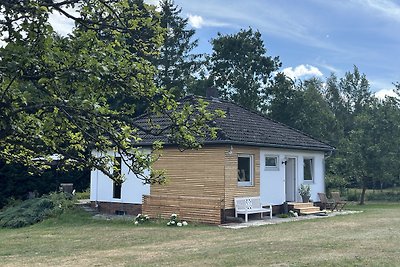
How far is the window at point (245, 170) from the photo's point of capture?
1834cm

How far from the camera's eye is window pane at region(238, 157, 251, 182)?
18.4 metres

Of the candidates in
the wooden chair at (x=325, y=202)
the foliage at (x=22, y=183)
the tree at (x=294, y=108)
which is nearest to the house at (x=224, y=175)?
the wooden chair at (x=325, y=202)

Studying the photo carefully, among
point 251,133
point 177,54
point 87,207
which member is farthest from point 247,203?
point 177,54

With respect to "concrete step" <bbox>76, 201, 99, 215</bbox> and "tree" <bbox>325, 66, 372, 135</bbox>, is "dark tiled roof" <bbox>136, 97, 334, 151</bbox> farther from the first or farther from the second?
"tree" <bbox>325, 66, 372, 135</bbox>

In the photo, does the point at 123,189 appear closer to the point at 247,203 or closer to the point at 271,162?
the point at 247,203

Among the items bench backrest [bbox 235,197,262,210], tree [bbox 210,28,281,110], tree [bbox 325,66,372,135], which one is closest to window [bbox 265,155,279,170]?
bench backrest [bbox 235,197,262,210]

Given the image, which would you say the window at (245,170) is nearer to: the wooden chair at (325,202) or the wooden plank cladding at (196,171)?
the wooden plank cladding at (196,171)

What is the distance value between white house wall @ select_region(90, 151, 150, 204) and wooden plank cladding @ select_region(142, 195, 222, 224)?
3.41 ft

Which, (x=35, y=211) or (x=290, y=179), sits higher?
(x=290, y=179)

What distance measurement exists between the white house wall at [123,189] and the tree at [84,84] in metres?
14.2

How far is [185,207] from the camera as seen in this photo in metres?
17.2

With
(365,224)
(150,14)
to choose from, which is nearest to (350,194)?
(365,224)

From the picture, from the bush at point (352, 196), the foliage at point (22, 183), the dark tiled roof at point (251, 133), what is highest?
the dark tiled roof at point (251, 133)

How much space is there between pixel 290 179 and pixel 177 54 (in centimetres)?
2730
